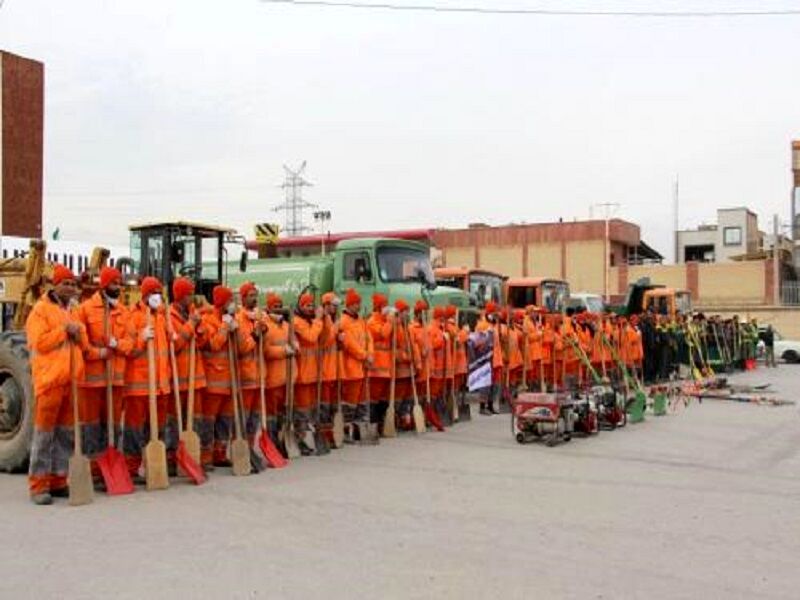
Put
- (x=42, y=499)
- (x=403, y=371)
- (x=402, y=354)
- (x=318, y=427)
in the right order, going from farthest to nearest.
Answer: (x=403, y=371)
(x=402, y=354)
(x=318, y=427)
(x=42, y=499)

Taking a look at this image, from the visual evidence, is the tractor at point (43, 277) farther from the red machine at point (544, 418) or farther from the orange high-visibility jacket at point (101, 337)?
the red machine at point (544, 418)

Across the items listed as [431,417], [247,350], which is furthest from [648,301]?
[247,350]

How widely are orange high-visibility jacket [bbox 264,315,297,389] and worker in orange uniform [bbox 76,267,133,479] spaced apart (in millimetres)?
1850

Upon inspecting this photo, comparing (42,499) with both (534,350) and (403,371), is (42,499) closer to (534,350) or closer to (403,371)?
(403,371)

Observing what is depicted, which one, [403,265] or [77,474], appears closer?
[77,474]

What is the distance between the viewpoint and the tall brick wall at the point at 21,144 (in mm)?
34469

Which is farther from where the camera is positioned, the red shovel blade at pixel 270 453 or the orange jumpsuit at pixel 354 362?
the orange jumpsuit at pixel 354 362

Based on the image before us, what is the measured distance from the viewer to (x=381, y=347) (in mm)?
12055

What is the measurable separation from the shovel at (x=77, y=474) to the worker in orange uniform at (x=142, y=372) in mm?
676

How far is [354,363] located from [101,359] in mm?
3832

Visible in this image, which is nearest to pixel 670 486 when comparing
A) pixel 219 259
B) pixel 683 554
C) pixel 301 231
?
pixel 683 554

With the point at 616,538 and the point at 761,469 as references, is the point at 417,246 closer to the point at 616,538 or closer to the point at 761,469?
the point at 761,469

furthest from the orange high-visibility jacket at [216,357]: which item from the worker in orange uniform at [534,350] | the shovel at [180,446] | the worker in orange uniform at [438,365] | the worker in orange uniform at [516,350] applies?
the worker in orange uniform at [534,350]

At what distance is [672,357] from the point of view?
83.3 ft
